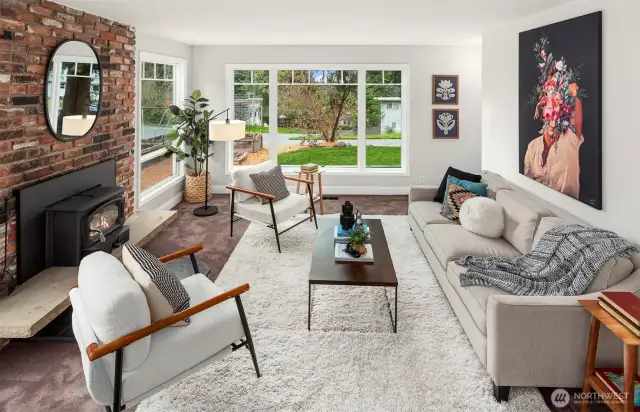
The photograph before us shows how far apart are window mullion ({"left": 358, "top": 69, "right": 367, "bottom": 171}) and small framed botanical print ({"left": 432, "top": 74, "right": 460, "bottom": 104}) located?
116 cm

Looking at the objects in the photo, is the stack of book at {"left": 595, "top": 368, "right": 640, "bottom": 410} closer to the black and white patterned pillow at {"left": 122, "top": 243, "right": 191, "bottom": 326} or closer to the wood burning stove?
the black and white patterned pillow at {"left": 122, "top": 243, "right": 191, "bottom": 326}

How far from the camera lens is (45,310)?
2.97 metres

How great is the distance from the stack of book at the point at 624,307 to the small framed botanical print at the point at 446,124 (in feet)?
18.5

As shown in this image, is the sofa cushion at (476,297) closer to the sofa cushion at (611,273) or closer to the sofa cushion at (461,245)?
the sofa cushion at (461,245)

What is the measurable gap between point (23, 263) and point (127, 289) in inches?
73.1

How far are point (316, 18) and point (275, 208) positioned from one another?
206 cm

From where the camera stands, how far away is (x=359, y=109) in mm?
7840

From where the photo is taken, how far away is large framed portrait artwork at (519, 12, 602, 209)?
325 centimetres

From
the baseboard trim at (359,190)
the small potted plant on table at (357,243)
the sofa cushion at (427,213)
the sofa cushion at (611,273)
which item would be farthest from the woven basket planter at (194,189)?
the sofa cushion at (611,273)

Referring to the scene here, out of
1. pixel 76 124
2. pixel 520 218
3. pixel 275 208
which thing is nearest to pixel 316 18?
pixel 275 208

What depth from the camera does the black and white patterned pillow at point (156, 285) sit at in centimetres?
225

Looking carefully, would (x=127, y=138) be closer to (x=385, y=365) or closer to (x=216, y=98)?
(x=216, y=98)

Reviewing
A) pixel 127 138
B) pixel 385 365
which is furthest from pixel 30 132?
pixel 385 365

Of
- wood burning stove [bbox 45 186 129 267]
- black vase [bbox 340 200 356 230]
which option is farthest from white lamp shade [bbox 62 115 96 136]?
black vase [bbox 340 200 356 230]
